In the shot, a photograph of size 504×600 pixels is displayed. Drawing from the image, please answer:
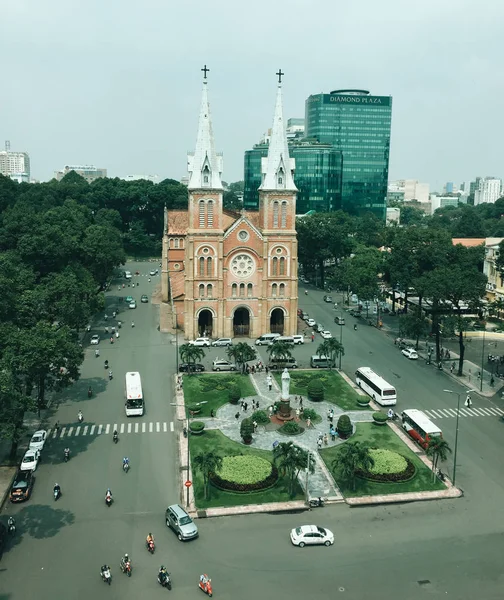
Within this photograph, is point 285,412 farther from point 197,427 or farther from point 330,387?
point 330,387

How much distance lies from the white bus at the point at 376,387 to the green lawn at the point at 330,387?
1.35 metres

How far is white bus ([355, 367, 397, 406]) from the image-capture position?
58.2m

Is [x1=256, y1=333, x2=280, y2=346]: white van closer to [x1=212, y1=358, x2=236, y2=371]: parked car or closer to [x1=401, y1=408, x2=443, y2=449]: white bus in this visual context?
[x1=212, y1=358, x2=236, y2=371]: parked car

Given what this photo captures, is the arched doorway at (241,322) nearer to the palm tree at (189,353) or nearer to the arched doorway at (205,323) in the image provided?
the arched doorway at (205,323)

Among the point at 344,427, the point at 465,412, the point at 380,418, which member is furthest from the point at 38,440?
the point at 465,412

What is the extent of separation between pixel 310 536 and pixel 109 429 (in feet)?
77.1

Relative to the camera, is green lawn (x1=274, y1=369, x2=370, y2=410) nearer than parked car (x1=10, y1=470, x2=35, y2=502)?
No

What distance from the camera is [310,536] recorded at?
3609 centimetres

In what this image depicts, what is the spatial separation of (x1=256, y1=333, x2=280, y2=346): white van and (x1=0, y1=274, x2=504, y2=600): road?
29.2 metres

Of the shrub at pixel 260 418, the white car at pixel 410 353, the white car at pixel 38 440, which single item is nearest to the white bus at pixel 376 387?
the shrub at pixel 260 418

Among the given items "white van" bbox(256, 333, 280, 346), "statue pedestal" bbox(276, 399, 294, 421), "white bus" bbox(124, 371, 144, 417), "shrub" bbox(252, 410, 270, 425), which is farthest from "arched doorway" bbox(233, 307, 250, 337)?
"shrub" bbox(252, 410, 270, 425)

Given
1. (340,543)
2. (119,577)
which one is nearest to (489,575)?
(340,543)

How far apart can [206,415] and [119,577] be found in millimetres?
23873

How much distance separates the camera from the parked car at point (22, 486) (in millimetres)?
40656
